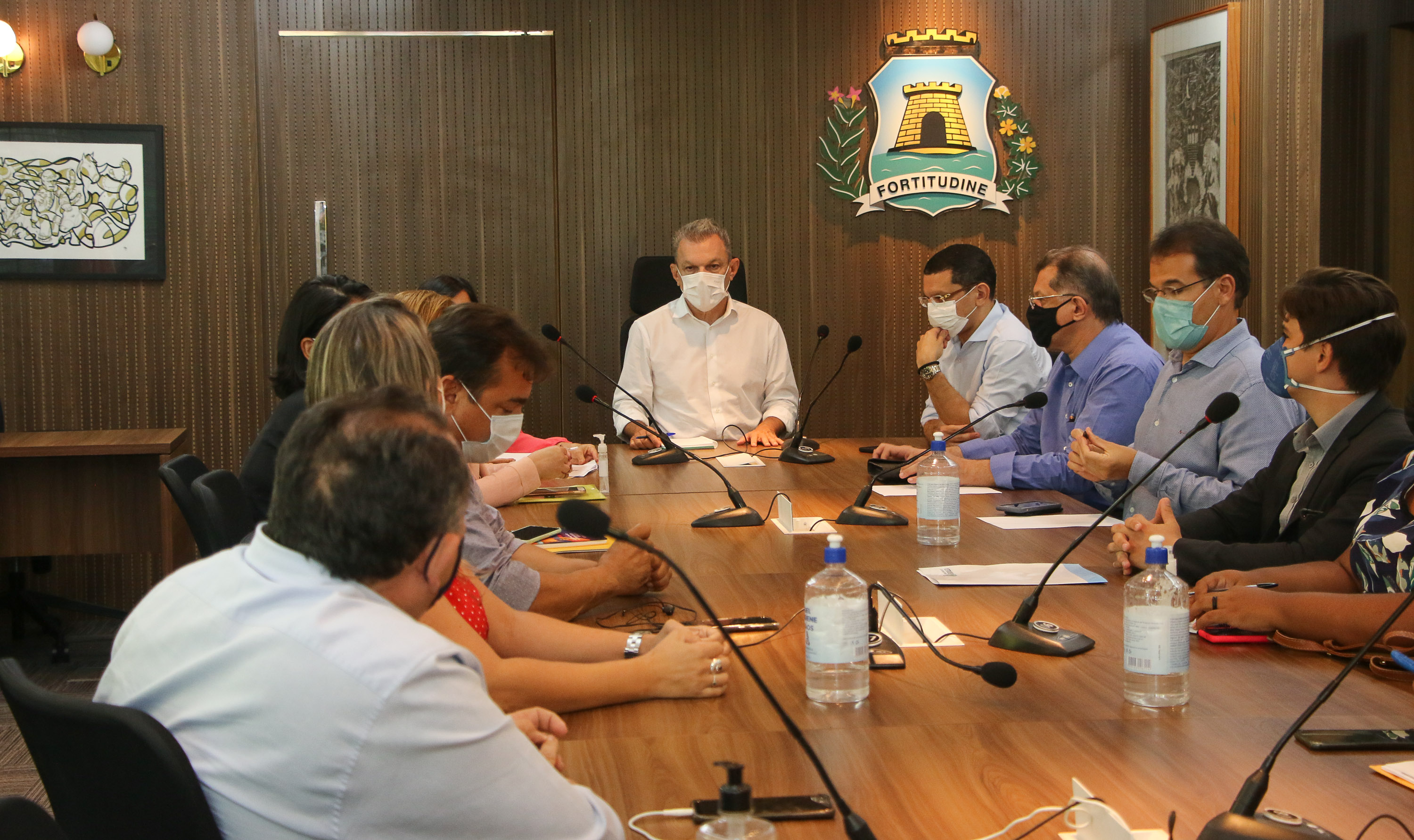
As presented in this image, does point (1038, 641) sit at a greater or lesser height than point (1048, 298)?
lesser

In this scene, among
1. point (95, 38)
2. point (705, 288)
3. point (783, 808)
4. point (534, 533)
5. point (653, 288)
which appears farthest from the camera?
point (653, 288)

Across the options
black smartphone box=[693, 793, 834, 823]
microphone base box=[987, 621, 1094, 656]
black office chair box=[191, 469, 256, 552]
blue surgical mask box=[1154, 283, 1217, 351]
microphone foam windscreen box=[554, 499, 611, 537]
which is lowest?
black smartphone box=[693, 793, 834, 823]

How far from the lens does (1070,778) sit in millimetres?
1375

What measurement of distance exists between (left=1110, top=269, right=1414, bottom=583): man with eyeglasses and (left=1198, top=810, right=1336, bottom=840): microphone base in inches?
49.7

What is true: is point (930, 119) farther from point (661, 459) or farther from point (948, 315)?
point (661, 459)

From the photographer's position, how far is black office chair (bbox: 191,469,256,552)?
245 centimetres

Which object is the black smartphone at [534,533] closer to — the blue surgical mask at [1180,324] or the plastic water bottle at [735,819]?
the plastic water bottle at [735,819]

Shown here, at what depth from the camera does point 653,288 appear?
546cm

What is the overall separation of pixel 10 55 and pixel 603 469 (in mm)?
3587

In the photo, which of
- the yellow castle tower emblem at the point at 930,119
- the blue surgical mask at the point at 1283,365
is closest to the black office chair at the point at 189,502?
the blue surgical mask at the point at 1283,365

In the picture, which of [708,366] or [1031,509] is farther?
[708,366]

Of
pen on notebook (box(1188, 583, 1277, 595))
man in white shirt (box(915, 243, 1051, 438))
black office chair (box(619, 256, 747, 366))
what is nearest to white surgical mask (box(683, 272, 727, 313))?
black office chair (box(619, 256, 747, 366))

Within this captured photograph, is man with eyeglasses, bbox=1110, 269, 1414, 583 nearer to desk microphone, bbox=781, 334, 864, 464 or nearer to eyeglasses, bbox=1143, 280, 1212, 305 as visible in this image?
Result: eyeglasses, bbox=1143, 280, 1212, 305

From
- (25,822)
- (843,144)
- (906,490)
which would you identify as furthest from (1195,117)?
(25,822)
